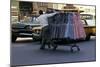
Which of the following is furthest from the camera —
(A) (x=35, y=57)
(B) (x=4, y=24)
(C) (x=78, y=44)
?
(C) (x=78, y=44)

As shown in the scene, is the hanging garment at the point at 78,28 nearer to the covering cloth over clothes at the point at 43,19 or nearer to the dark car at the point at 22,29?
the covering cloth over clothes at the point at 43,19

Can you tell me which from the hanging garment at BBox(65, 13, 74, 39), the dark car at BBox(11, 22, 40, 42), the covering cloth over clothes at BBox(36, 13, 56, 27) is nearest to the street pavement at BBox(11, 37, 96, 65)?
the dark car at BBox(11, 22, 40, 42)

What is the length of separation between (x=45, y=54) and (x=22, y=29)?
1.58 feet

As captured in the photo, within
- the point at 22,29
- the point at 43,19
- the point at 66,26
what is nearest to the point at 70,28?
the point at 66,26

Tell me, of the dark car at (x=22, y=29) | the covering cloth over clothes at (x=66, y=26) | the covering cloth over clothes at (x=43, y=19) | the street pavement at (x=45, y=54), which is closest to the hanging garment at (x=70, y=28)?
the covering cloth over clothes at (x=66, y=26)

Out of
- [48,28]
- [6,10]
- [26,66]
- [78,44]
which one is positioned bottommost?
[26,66]

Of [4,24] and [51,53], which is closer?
[4,24]

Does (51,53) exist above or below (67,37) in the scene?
below

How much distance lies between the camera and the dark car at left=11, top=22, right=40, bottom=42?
2805 millimetres

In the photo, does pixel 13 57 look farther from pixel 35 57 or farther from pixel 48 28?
pixel 48 28

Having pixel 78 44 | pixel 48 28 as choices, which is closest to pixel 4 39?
pixel 48 28

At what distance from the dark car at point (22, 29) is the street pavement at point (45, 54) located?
7cm

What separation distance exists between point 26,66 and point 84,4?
4.12ft

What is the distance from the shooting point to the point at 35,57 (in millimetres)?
2934
